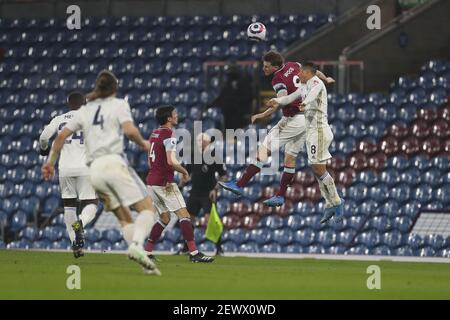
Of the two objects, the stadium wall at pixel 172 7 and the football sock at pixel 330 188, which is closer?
the football sock at pixel 330 188

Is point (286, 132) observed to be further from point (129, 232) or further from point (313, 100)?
point (129, 232)

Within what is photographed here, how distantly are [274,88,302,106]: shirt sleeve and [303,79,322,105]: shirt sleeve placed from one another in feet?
0.79

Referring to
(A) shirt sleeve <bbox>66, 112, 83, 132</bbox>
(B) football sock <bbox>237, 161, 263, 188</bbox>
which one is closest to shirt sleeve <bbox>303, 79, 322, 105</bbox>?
(B) football sock <bbox>237, 161, 263, 188</bbox>

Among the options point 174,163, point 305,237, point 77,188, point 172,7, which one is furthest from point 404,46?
point 174,163

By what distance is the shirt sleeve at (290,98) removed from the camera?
57.2ft

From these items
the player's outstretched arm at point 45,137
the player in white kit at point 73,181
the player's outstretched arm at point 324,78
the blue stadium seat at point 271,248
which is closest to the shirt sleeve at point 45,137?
the player's outstretched arm at point 45,137

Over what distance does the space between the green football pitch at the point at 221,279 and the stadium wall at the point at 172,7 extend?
1133cm

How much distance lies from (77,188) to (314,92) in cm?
470

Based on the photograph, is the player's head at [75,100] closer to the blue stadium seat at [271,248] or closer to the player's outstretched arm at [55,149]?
the player's outstretched arm at [55,149]

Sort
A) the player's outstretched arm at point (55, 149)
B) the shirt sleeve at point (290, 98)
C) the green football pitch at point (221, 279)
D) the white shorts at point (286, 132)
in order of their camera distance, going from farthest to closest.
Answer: the white shorts at point (286, 132) < the shirt sleeve at point (290, 98) < the player's outstretched arm at point (55, 149) < the green football pitch at point (221, 279)

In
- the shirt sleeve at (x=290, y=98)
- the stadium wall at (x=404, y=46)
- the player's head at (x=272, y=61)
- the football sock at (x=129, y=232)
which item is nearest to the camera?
the football sock at (x=129, y=232)

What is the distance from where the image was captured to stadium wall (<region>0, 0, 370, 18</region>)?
30.1 metres

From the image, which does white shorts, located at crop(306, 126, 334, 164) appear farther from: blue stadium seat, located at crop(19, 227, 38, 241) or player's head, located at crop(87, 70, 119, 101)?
blue stadium seat, located at crop(19, 227, 38, 241)

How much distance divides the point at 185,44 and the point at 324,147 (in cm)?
1214
